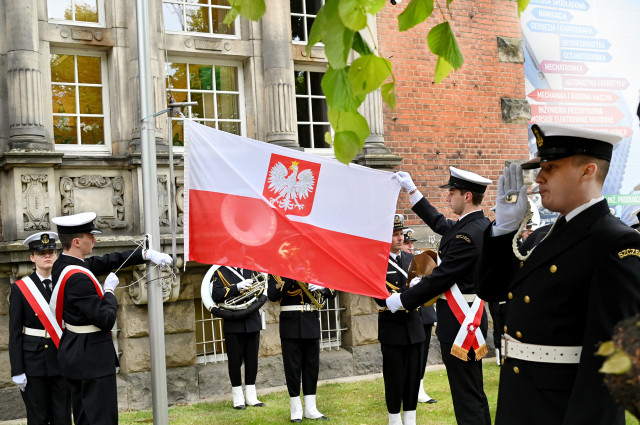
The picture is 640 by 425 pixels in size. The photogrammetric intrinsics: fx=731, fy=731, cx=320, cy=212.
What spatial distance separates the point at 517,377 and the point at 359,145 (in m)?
1.64

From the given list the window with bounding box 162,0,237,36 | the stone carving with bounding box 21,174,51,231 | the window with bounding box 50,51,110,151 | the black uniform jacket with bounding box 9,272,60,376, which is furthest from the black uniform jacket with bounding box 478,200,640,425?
the window with bounding box 162,0,237,36

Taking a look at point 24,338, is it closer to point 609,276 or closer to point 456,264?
point 456,264

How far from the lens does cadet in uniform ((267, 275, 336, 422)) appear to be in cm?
845

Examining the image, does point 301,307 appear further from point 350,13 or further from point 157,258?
point 350,13

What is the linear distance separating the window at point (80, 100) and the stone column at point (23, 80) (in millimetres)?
591

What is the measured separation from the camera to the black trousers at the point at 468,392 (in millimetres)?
5906

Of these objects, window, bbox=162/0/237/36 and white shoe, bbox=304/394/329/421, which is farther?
window, bbox=162/0/237/36

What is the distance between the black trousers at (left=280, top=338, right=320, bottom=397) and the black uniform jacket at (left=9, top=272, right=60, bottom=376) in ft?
8.67

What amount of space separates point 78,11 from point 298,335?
5496 millimetres

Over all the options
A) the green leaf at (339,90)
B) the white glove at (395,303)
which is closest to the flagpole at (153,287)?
the white glove at (395,303)

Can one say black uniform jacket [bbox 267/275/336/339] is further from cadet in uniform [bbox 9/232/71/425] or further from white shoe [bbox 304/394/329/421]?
cadet in uniform [bbox 9/232/71/425]

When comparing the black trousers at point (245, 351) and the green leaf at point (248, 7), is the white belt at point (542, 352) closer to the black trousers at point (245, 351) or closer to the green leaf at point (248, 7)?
the green leaf at point (248, 7)

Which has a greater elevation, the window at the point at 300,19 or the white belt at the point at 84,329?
the window at the point at 300,19

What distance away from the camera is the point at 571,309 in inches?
131
